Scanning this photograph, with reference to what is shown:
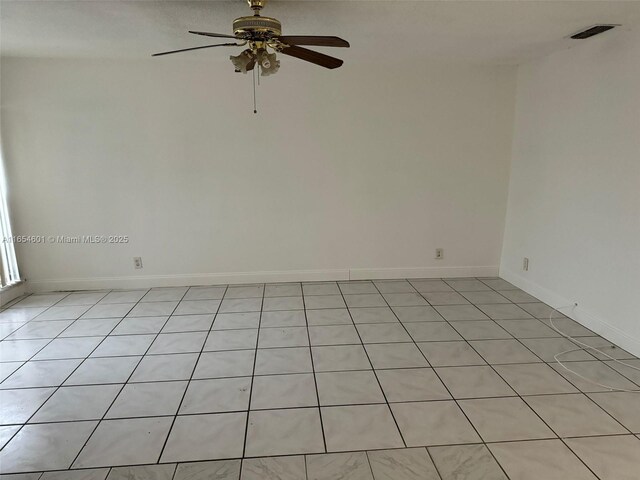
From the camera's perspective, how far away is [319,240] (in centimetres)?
398

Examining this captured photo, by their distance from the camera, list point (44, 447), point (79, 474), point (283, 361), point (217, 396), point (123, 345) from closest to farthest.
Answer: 1. point (79, 474)
2. point (44, 447)
3. point (217, 396)
4. point (283, 361)
5. point (123, 345)

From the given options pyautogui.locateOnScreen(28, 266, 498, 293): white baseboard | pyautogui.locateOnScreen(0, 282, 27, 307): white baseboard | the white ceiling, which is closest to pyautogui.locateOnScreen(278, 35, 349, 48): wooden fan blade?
the white ceiling

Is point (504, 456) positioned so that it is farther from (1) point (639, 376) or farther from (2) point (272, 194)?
(2) point (272, 194)

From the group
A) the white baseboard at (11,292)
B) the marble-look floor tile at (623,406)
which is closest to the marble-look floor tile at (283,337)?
the marble-look floor tile at (623,406)

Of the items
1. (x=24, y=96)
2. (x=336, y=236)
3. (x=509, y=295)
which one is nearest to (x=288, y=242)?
(x=336, y=236)

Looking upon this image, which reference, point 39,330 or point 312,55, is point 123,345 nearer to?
point 39,330

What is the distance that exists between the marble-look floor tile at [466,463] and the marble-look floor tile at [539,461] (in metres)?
0.05

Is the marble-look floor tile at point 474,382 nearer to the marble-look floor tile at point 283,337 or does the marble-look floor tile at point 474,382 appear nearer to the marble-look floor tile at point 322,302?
the marble-look floor tile at point 283,337

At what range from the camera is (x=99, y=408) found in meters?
2.08

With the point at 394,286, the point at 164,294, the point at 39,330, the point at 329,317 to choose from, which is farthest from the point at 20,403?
the point at 394,286

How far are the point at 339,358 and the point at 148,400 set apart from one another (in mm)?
1136

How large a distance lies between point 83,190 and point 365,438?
131 inches

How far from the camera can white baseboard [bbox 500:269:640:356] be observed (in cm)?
259

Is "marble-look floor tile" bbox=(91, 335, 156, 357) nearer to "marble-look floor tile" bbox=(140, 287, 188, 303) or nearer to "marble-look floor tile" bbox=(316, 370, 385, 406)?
"marble-look floor tile" bbox=(140, 287, 188, 303)
